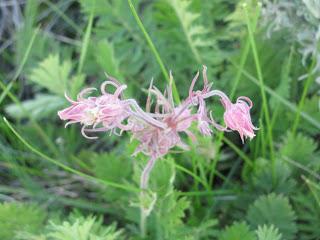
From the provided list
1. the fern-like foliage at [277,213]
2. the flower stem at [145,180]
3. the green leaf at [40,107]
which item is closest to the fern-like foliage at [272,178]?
the fern-like foliage at [277,213]

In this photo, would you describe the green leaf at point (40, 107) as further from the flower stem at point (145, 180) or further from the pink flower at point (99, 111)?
the pink flower at point (99, 111)

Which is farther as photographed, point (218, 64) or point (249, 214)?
point (218, 64)

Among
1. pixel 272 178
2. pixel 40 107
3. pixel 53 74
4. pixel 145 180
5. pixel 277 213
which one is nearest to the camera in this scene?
pixel 145 180

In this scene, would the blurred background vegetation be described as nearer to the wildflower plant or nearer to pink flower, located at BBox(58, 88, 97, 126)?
the wildflower plant

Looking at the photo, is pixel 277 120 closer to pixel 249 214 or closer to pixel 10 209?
pixel 249 214

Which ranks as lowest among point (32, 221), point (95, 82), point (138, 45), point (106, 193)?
point (32, 221)

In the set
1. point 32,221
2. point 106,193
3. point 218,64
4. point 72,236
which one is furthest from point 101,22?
point 72,236

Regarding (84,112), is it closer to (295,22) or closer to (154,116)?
(154,116)

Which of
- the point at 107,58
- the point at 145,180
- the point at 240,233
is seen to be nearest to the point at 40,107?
the point at 107,58
